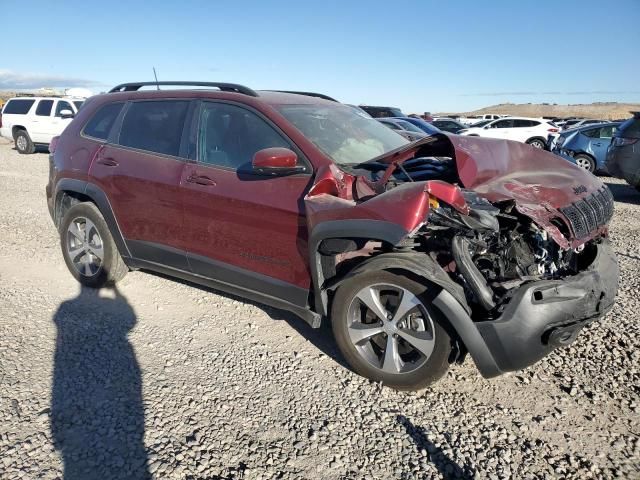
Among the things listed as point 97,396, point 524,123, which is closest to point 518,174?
point 97,396

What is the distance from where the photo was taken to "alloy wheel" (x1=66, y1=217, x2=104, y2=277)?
443 cm

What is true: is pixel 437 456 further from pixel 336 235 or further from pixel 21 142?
pixel 21 142

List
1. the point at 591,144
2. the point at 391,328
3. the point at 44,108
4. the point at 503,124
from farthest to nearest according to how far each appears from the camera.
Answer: the point at 503,124 < the point at 44,108 < the point at 591,144 < the point at 391,328

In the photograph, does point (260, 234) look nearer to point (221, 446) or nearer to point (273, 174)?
point (273, 174)

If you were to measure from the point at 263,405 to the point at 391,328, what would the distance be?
0.88 meters

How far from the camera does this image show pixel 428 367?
2.79m

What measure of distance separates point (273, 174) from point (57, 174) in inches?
106

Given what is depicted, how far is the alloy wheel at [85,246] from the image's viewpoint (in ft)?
14.5

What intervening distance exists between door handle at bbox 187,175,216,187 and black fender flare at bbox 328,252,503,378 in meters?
1.51

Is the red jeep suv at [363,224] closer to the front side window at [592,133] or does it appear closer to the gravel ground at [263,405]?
the gravel ground at [263,405]

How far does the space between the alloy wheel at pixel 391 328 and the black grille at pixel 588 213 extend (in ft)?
3.44

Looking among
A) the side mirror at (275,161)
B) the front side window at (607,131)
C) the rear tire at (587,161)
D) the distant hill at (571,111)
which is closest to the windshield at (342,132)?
the side mirror at (275,161)

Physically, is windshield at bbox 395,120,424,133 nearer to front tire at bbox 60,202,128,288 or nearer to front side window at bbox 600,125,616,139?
front side window at bbox 600,125,616,139

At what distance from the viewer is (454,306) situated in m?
2.59
